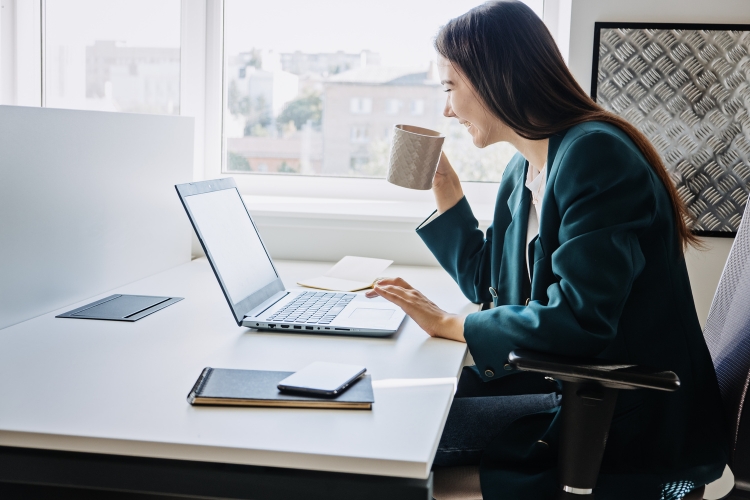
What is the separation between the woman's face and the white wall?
2.38 feet

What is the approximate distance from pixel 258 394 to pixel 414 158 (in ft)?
2.41

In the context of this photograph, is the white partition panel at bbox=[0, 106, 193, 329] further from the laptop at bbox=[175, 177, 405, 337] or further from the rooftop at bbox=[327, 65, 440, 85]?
the rooftop at bbox=[327, 65, 440, 85]

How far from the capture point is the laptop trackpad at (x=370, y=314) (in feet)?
4.47

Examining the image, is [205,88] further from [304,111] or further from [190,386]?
[190,386]

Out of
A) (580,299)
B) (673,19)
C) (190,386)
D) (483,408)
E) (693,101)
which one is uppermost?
(673,19)

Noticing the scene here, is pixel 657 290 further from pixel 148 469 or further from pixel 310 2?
pixel 310 2

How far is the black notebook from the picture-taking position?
0.90m

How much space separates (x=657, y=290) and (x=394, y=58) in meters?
1.43

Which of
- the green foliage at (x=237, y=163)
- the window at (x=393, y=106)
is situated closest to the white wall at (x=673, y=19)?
the window at (x=393, y=106)

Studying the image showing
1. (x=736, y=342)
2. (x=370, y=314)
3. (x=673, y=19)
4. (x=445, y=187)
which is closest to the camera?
(x=736, y=342)

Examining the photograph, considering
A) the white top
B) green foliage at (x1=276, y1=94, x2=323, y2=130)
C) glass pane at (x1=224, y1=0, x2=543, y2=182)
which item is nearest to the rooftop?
glass pane at (x1=224, y1=0, x2=543, y2=182)

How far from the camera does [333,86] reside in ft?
7.72

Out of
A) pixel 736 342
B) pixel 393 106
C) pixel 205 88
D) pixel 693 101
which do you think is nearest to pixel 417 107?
pixel 393 106

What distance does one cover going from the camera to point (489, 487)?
106 cm
